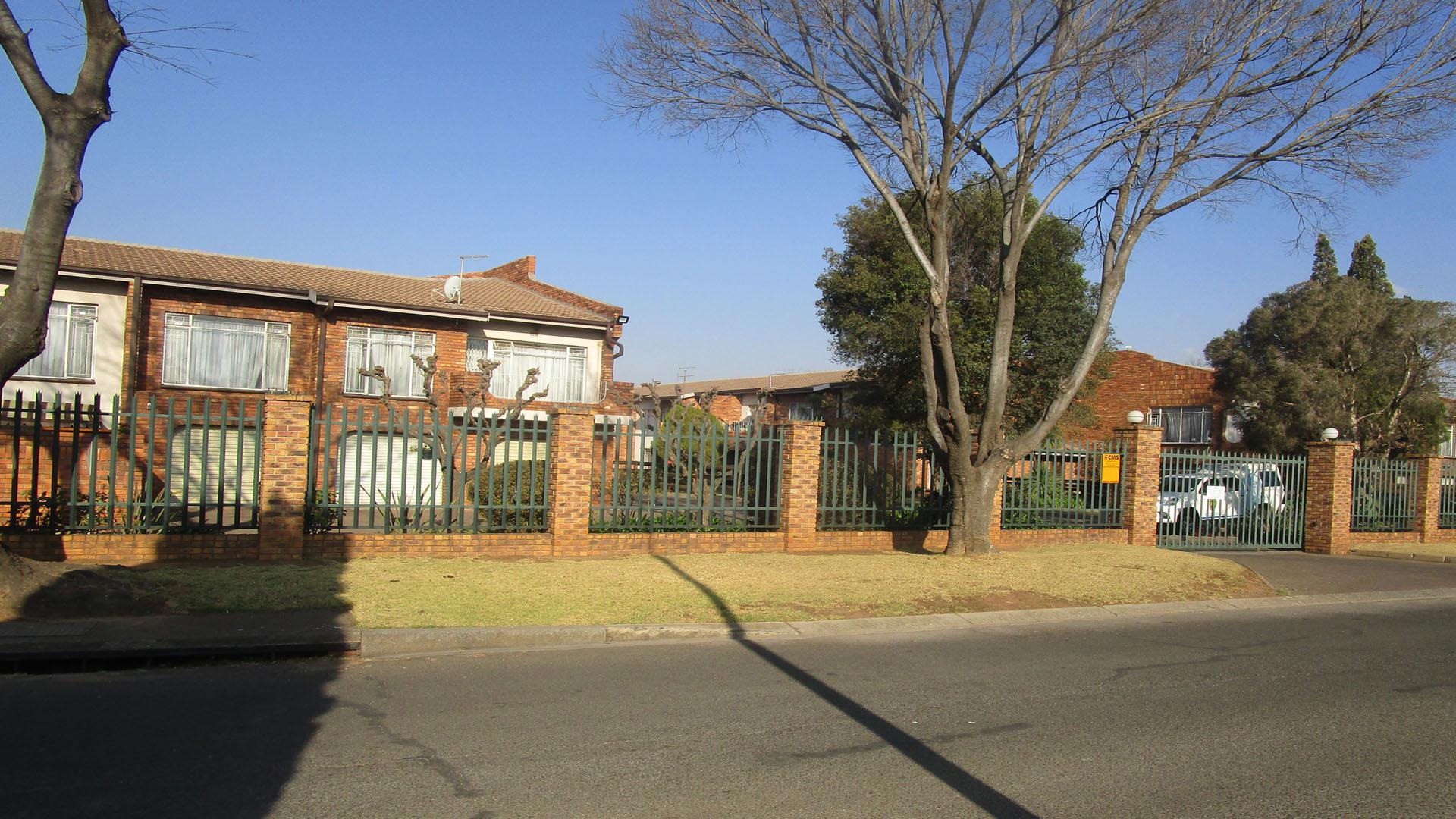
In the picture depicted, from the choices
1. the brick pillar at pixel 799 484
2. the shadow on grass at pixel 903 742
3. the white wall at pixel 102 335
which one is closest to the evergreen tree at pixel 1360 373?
the brick pillar at pixel 799 484

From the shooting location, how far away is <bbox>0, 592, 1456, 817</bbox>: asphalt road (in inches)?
197

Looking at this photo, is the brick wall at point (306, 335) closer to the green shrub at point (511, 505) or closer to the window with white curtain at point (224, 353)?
the window with white curtain at point (224, 353)

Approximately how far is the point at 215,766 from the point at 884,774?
3.57 m

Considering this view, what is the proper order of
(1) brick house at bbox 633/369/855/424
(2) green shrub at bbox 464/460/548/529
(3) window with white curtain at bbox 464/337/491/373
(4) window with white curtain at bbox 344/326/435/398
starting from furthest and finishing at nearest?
1. (1) brick house at bbox 633/369/855/424
2. (3) window with white curtain at bbox 464/337/491/373
3. (4) window with white curtain at bbox 344/326/435/398
4. (2) green shrub at bbox 464/460/548/529

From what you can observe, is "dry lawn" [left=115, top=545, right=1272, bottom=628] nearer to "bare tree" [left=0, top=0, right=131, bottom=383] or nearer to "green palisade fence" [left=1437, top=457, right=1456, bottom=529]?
"bare tree" [left=0, top=0, right=131, bottom=383]

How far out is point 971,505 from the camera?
1392cm

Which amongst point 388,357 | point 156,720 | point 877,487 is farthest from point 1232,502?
point 156,720

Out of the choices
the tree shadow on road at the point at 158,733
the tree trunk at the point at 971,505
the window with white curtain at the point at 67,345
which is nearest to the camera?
the tree shadow on road at the point at 158,733

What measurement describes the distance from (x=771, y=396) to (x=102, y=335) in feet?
81.0

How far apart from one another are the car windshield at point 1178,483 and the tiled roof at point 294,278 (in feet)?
45.2

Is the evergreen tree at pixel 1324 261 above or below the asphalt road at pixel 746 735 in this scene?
above

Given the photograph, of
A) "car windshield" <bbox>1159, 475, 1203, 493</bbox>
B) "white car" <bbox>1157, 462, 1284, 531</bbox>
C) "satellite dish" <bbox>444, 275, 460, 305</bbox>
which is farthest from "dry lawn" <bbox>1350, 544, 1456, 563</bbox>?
"satellite dish" <bbox>444, 275, 460, 305</bbox>

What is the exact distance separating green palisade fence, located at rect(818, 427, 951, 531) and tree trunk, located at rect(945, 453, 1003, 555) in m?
1.58

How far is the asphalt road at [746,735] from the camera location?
16.4ft
